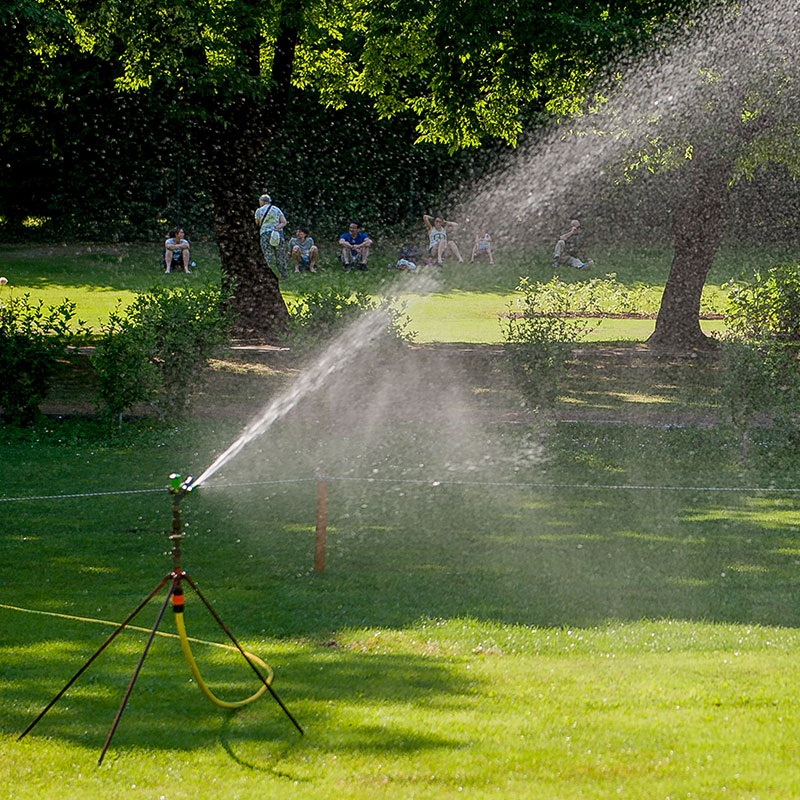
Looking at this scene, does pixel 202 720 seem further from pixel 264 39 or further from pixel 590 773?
pixel 264 39

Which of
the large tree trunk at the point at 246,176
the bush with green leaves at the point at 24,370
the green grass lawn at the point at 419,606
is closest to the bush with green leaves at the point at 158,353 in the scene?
the green grass lawn at the point at 419,606

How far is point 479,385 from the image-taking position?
608 inches

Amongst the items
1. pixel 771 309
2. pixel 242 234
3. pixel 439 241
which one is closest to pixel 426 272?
pixel 439 241

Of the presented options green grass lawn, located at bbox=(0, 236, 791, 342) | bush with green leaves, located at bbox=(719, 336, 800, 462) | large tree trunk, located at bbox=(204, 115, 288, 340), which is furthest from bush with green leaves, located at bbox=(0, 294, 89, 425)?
green grass lawn, located at bbox=(0, 236, 791, 342)

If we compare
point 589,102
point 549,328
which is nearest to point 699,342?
point 589,102

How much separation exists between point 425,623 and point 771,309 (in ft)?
25.4

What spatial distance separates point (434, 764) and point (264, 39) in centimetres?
1585

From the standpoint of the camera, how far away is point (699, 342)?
17.9 m

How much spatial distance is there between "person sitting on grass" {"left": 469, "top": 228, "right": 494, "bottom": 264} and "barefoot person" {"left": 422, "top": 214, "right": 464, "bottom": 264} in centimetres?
53

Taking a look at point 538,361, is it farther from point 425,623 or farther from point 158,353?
point 425,623

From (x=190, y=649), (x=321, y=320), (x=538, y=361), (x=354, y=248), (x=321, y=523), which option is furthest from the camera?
(x=354, y=248)

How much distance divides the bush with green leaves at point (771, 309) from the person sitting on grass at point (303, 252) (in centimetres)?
1820

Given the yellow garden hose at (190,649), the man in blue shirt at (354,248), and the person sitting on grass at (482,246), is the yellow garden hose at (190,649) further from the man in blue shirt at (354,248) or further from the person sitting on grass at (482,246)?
the person sitting on grass at (482,246)

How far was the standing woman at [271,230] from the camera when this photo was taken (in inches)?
1002
